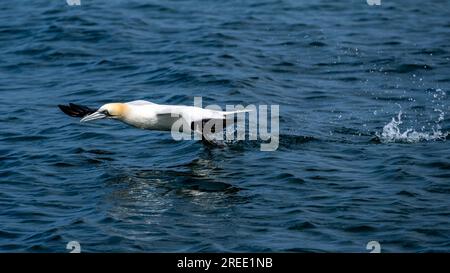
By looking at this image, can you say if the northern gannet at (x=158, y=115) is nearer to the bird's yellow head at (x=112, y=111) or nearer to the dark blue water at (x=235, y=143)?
Result: the bird's yellow head at (x=112, y=111)

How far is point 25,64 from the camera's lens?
21609 millimetres

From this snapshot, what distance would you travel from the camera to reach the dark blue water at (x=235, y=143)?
495 inches

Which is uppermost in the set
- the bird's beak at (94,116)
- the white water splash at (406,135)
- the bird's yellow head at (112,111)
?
the bird's yellow head at (112,111)

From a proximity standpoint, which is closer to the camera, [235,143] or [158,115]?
[158,115]

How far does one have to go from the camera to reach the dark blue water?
12570 millimetres

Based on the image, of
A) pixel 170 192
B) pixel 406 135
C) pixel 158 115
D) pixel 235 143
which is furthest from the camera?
pixel 235 143

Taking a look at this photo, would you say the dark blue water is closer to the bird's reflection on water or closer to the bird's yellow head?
the bird's reflection on water

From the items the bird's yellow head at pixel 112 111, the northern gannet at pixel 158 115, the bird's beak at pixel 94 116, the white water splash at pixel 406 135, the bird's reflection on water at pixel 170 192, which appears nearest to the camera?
the bird's reflection on water at pixel 170 192

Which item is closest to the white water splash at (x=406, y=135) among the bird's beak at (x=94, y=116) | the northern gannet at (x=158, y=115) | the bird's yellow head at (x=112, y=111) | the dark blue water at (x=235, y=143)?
the dark blue water at (x=235, y=143)

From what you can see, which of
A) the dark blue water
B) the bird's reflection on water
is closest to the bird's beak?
the dark blue water

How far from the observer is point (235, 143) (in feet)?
53.4

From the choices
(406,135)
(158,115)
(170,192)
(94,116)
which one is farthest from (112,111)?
(406,135)

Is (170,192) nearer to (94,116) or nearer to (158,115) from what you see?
(158,115)

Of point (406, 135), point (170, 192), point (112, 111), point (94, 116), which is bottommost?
point (170, 192)
